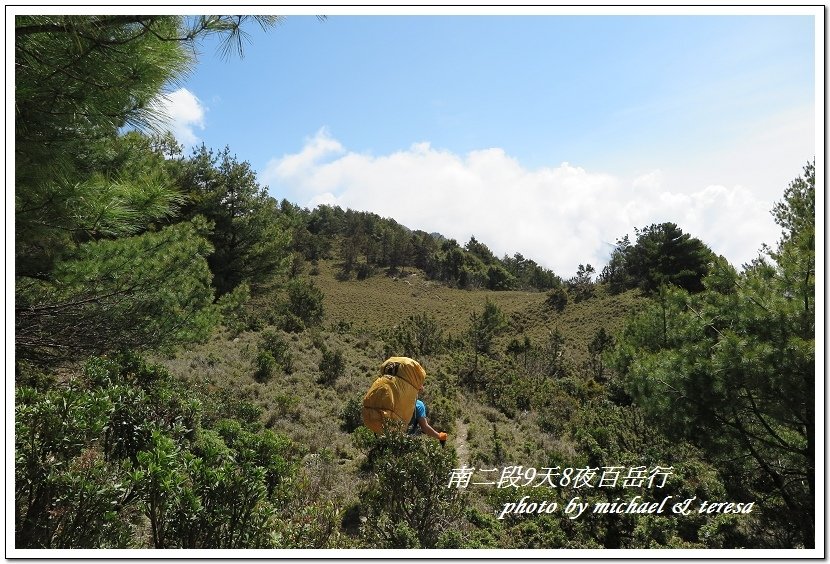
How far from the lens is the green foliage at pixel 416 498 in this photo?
332 cm

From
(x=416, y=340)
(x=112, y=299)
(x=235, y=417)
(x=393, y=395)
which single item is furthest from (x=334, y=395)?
(x=416, y=340)

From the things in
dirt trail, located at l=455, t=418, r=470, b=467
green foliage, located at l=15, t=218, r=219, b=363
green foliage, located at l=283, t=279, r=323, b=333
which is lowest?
dirt trail, located at l=455, t=418, r=470, b=467

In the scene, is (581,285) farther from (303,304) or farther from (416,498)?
(416,498)

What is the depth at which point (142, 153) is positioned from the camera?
442 centimetres

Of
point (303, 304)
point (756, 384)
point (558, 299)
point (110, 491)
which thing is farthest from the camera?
point (558, 299)

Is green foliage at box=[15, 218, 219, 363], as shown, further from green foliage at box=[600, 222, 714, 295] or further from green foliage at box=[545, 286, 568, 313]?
green foliage at box=[545, 286, 568, 313]

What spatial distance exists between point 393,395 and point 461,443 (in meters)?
3.44

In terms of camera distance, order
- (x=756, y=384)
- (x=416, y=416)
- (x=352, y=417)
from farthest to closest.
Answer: (x=352, y=417), (x=416, y=416), (x=756, y=384)

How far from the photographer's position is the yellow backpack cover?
540 cm

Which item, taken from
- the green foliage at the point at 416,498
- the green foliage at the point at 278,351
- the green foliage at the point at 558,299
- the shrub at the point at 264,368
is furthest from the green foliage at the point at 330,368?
the green foliage at the point at 558,299

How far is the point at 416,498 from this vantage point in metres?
3.48

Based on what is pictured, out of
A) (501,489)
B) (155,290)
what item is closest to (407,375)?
(501,489)

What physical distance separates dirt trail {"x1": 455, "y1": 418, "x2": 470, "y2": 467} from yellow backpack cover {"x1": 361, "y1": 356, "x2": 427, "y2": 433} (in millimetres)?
1448

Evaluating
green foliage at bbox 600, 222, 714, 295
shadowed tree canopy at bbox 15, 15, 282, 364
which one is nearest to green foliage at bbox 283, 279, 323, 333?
shadowed tree canopy at bbox 15, 15, 282, 364
